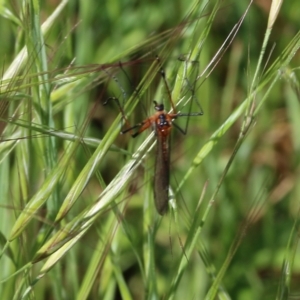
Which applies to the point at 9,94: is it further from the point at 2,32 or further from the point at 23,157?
the point at 2,32

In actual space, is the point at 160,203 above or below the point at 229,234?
above

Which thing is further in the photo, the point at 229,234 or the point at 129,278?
the point at 129,278

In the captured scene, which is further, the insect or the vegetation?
the insect

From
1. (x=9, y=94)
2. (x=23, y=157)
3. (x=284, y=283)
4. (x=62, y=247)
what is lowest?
(x=284, y=283)

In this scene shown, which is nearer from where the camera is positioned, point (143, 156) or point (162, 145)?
point (143, 156)

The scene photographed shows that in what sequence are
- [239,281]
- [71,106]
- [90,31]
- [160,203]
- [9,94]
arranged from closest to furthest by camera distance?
[9,94], [160,203], [71,106], [239,281], [90,31]

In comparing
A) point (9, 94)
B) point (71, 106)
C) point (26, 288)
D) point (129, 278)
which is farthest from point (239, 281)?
point (9, 94)

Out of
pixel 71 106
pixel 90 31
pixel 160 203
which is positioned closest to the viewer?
pixel 160 203

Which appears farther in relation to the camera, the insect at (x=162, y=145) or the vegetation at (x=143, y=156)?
the insect at (x=162, y=145)
